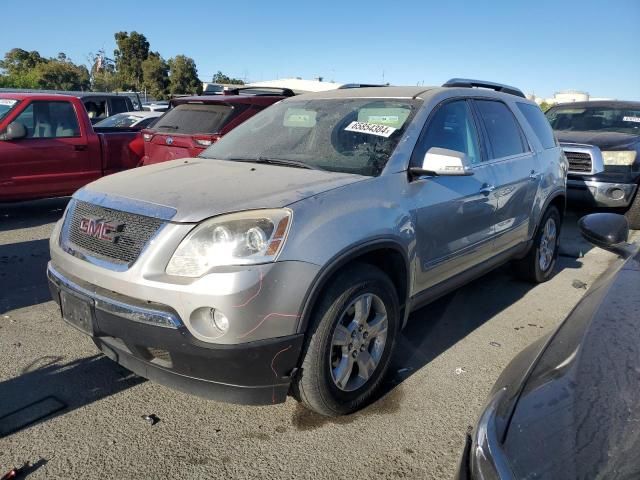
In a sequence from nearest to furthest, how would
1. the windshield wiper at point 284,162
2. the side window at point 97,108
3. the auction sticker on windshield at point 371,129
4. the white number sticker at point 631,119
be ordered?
the windshield wiper at point 284,162
the auction sticker on windshield at point 371,129
the white number sticker at point 631,119
the side window at point 97,108

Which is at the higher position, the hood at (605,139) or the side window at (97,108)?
the side window at (97,108)

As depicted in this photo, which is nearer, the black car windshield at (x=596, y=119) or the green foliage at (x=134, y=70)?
the black car windshield at (x=596, y=119)

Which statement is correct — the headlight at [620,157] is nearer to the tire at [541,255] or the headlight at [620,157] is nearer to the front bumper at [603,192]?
the front bumper at [603,192]

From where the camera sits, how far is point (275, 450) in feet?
8.69

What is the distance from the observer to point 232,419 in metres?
2.90

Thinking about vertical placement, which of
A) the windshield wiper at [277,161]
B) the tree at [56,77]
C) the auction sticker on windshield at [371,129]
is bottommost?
the windshield wiper at [277,161]

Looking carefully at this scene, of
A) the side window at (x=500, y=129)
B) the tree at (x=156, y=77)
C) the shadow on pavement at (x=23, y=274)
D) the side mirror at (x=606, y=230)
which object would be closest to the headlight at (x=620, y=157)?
the side window at (x=500, y=129)

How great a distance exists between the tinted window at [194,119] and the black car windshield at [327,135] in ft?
9.27

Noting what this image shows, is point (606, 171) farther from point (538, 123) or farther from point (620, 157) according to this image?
point (538, 123)

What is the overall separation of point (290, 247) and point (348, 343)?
27.7 inches

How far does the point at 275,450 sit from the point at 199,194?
1.32 meters

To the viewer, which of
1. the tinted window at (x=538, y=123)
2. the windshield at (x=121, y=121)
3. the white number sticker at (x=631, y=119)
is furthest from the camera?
the windshield at (x=121, y=121)

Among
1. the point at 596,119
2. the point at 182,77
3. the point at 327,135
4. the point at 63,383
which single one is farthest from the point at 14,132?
the point at 182,77

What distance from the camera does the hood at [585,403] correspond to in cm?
139
